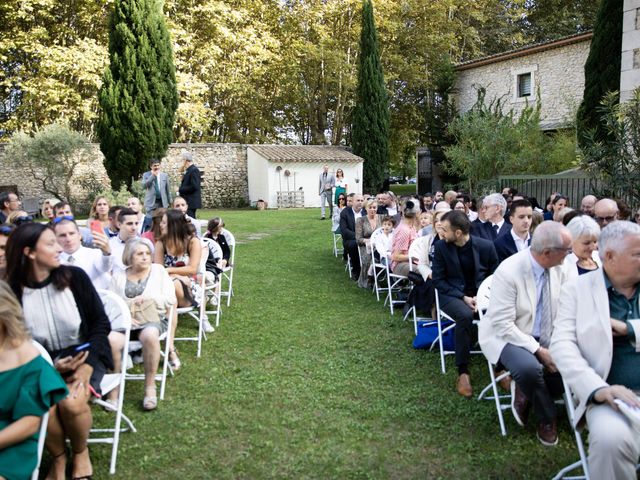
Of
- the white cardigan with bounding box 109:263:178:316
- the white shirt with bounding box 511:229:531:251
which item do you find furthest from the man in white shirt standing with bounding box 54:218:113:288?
the white shirt with bounding box 511:229:531:251

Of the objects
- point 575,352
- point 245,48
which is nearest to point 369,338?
point 575,352

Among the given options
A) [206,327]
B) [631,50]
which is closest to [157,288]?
[206,327]

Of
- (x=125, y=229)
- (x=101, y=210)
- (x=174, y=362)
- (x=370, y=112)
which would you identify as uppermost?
(x=370, y=112)

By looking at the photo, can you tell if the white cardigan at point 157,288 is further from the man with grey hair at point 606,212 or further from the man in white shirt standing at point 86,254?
Answer: the man with grey hair at point 606,212

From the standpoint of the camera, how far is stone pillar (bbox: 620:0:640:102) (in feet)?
35.1

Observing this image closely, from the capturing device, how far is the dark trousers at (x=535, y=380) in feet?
11.1

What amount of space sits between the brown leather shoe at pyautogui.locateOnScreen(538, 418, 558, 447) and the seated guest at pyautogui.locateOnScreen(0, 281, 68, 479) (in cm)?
287

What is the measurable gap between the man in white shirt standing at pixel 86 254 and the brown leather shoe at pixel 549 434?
350cm

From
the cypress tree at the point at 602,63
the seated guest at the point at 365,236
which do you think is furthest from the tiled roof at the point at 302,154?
the seated guest at the point at 365,236

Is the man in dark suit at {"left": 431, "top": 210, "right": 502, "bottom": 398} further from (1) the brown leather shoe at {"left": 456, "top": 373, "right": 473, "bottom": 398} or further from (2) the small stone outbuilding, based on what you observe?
(2) the small stone outbuilding

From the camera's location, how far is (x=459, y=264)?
4.88 m

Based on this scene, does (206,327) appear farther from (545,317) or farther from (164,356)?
(545,317)

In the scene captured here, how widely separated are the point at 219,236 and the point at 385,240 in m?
2.35

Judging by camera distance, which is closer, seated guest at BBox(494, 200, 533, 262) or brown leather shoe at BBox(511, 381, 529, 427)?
brown leather shoe at BBox(511, 381, 529, 427)
